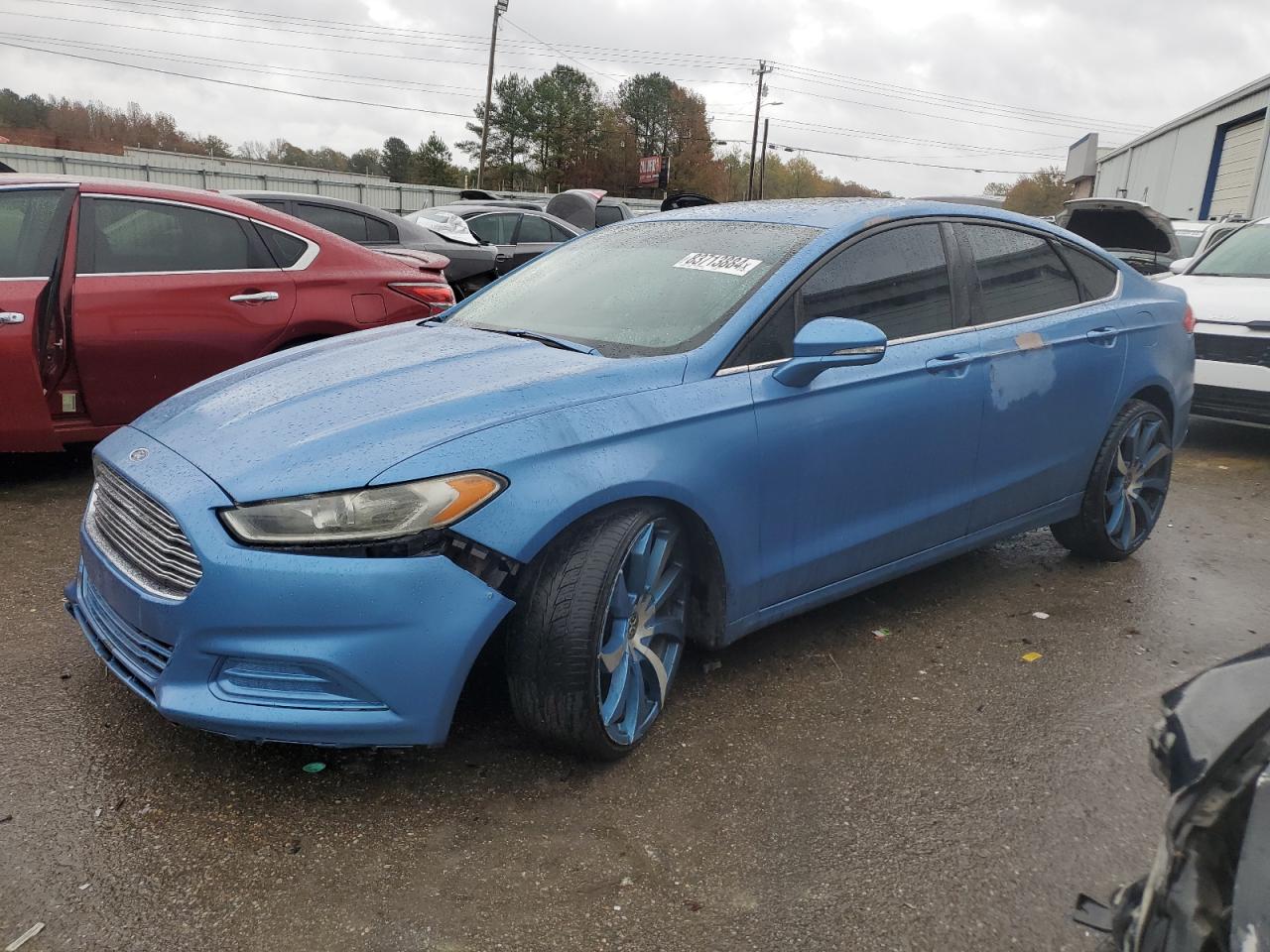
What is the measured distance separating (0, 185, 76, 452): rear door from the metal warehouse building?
2561 cm

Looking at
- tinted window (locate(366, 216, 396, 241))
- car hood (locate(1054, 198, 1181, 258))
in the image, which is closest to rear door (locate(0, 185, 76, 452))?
tinted window (locate(366, 216, 396, 241))

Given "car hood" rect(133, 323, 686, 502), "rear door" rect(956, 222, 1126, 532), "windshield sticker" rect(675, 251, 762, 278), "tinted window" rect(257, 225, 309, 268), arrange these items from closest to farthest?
"car hood" rect(133, 323, 686, 502)
"windshield sticker" rect(675, 251, 762, 278)
"rear door" rect(956, 222, 1126, 532)
"tinted window" rect(257, 225, 309, 268)

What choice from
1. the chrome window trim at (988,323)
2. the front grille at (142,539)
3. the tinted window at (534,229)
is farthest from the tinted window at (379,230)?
the front grille at (142,539)

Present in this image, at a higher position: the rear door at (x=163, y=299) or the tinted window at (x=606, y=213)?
the tinted window at (x=606, y=213)

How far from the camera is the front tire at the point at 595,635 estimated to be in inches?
98.3

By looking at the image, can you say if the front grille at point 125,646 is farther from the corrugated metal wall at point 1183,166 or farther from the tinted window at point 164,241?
the corrugated metal wall at point 1183,166

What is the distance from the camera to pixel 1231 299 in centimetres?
694

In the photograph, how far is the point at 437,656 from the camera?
2354 millimetres

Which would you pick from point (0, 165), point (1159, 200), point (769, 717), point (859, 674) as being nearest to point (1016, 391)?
point (859, 674)

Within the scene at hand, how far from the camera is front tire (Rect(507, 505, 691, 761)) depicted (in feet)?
8.20

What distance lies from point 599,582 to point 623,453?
35cm

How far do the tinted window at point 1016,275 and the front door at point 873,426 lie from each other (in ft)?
0.71

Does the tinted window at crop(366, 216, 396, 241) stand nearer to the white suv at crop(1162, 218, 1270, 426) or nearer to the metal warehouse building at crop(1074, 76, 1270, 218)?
the white suv at crop(1162, 218, 1270, 426)

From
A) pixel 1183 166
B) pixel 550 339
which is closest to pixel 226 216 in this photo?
pixel 550 339
